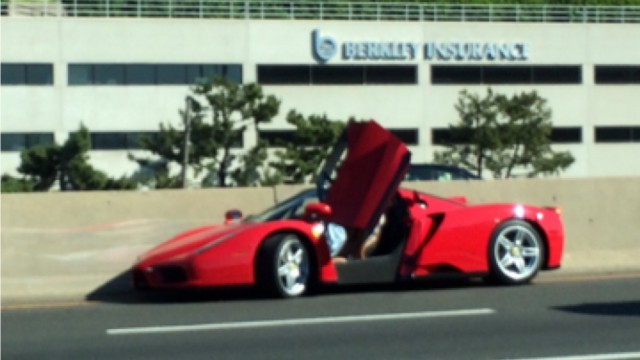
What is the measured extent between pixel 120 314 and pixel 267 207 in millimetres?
3157

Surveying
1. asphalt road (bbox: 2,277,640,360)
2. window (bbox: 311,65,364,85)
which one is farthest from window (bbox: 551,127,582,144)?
asphalt road (bbox: 2,277,640,360)

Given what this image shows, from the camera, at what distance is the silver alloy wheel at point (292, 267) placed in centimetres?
1260

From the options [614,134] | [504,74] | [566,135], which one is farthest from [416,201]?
[614,134]

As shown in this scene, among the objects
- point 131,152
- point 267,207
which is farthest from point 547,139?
point 267,207

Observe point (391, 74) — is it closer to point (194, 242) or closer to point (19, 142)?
point (19, 142)

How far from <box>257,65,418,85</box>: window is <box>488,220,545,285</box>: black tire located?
42.4 metres

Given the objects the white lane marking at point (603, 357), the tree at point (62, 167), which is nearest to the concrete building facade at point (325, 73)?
the tree at point (62, 167)

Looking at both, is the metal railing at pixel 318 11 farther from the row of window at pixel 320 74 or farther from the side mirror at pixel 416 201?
the side mirror at pixel 416 201

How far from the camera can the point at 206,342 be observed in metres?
9.95

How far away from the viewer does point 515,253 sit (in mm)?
13422

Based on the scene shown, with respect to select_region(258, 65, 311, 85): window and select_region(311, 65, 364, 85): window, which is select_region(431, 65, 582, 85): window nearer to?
select_region(311, 65, 364, 85): window

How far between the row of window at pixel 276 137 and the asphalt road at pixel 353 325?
122 feet

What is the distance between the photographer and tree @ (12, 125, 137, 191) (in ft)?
147

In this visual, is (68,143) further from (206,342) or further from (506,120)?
(206,342)
